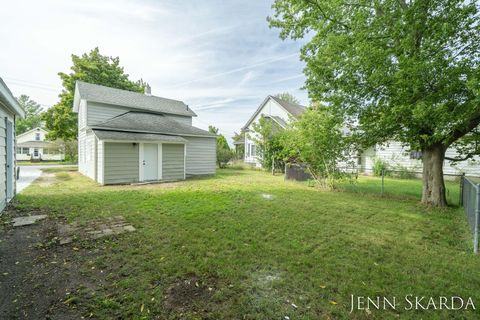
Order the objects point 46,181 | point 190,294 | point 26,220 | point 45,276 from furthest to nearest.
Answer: point 46,181, point 26,220, point 45,276, point 190,294

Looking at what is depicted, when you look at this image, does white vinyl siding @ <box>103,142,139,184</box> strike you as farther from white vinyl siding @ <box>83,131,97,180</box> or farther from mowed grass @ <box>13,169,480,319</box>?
mowed grass @ <box>13,169,480,319</box>

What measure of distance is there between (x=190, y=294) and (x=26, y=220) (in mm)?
5408

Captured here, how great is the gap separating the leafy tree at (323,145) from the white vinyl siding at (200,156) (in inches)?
251

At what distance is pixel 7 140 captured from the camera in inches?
265

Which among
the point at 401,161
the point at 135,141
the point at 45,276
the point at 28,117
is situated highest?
the point at 28,117

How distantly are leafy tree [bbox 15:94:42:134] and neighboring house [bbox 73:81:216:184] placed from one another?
42182 millimetres

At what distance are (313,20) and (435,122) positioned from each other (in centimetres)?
541

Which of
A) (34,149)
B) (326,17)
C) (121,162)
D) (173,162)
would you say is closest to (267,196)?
(173,162)

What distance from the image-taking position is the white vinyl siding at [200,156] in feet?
51.3

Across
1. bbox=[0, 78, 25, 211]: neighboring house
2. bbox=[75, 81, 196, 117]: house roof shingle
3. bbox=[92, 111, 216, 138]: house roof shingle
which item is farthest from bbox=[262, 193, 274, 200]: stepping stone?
bbox=[75, 81, 196, 117]: house roof shingle

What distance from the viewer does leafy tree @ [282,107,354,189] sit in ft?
29.7

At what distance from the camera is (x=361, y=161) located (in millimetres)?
21000

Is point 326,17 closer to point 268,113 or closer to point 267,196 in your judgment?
point 267,196

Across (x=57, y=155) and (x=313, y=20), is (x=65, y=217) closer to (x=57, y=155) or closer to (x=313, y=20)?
(x=313, y=20)
